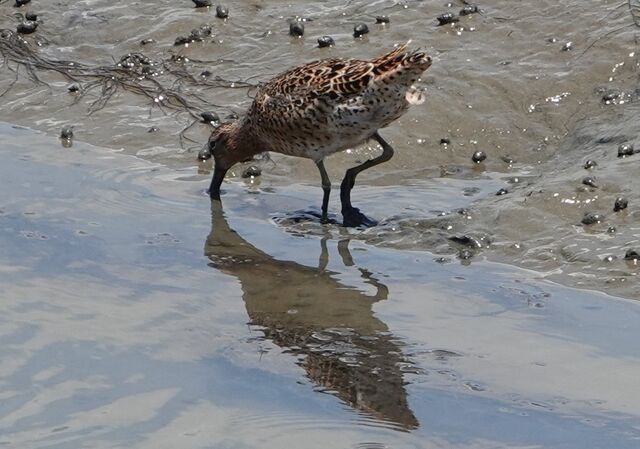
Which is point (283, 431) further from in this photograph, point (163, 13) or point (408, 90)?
point (163, 13)

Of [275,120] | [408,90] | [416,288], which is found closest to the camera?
[416,288]

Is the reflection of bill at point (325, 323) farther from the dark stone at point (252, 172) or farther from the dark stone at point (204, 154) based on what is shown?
the dark stone at point (204, 154)

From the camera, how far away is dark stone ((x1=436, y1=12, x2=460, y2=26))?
37.7ft

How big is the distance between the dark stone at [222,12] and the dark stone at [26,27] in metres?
1.71

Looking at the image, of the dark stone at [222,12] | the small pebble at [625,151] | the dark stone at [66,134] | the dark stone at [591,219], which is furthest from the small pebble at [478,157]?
the dark stone at [66,134]

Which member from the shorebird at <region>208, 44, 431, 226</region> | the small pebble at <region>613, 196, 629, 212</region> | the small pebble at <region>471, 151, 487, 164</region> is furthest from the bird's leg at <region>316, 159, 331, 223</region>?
the small pebble at <region>613, 196, 629, 212</region>

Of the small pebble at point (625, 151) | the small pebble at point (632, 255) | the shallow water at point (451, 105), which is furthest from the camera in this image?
the small pebble at point (625, 151)

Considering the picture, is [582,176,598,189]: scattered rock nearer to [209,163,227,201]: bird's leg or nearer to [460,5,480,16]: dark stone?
[209,163,227,201]: bird's leg

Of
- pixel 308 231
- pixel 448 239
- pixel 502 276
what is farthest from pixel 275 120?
pixel 502 276

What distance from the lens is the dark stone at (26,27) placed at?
12.4 meters

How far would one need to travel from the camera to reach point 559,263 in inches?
332

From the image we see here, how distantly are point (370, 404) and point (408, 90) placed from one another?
282 centimetres

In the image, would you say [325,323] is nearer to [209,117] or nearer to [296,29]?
[209,117]

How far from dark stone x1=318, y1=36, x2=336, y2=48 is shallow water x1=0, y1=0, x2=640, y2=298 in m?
0.09
